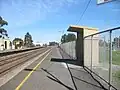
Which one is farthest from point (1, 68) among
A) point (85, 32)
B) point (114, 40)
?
point (85, 32)

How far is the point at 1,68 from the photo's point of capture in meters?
14.9

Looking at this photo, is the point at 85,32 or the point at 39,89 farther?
the point at 85,32

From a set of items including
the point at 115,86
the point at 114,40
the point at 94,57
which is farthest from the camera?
the point at 94,57

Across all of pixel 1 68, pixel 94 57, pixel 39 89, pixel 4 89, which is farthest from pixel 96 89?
pixel 94 57

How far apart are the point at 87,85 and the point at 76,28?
13794mm

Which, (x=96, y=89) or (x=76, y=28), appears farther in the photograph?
(x=76, y=28)

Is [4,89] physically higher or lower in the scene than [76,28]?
lower

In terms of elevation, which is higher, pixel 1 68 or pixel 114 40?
pixel 114 40

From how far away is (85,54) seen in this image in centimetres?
2050

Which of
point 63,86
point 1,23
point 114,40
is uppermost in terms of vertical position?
point 1,23

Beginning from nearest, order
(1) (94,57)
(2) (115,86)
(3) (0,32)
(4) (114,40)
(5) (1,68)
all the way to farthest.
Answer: (2) (115,86)
(4) (114,40)
(5) (1,68)
(1) (94,57)
(3) (0,32)

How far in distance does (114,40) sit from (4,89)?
4.83 m

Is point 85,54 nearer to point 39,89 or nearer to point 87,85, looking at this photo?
point 87,85

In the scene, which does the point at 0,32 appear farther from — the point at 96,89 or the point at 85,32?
the point at 96,89
